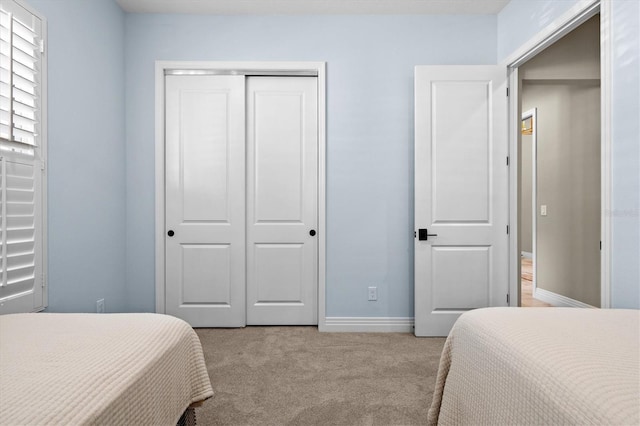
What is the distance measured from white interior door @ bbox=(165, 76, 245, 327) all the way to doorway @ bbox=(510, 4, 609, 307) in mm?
2321

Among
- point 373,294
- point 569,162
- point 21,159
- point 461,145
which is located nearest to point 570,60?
point 569,162

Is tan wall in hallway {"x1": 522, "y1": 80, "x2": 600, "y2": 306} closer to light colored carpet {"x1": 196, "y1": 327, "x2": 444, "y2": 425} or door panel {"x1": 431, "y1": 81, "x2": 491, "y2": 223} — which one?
door panel {"x1": 431, "y1": 81, "x2": 491, "y2": 223}

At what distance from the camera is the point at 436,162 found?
288 centimetres

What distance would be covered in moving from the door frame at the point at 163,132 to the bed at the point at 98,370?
1644mm

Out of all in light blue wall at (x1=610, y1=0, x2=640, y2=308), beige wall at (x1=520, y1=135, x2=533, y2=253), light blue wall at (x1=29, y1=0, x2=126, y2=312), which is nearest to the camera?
light blue wall at (x1=610, y1=0, x2=640, y2=308)

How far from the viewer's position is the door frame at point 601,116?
1.83 metres

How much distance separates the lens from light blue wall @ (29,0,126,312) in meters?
2.18

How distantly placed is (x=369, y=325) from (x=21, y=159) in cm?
263

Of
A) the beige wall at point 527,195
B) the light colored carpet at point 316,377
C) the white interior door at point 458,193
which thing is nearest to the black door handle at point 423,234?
the white interior door at point 458,193

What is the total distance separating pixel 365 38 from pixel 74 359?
2985mm

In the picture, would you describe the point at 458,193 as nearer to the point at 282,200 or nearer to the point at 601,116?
the point at 601,116

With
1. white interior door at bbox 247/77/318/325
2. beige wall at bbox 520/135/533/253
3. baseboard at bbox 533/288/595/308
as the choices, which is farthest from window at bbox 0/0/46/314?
beige wall at bbox 520/135/533/253

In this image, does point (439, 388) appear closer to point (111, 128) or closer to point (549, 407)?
point (549, 407)

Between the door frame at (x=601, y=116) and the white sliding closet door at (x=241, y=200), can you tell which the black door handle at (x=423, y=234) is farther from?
the white sliding closet door at (x=241, y=200)
